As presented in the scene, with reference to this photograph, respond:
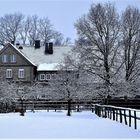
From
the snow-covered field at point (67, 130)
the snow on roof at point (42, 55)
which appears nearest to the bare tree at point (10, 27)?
the snow on roof at point (42, 55)

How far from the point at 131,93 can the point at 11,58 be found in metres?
28.0

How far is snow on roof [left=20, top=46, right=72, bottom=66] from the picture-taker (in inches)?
2936

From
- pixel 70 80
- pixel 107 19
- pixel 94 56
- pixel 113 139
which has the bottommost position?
pixel 113 139

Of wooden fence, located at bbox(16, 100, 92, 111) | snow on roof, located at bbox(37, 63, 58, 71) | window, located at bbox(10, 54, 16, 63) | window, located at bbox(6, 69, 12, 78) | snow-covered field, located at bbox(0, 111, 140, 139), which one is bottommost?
snow-covered field, located at bbox(0, 111, 140, 139)

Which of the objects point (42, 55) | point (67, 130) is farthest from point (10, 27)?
point (67, 130)

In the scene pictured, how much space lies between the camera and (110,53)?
169 ft

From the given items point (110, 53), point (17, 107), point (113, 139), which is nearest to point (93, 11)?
point (110, 53)

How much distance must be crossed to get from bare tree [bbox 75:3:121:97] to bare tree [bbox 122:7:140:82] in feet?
3.19

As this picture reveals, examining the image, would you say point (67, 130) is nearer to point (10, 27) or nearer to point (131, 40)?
point (131, 40)

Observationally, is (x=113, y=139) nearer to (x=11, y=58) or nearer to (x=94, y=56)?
(x=94, y=56)

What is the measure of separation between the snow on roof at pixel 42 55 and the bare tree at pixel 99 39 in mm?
21374

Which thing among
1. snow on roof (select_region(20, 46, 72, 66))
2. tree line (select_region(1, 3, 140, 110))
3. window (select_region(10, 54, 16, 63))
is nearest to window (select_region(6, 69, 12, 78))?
window (select_region(10, 54, 16, 63))

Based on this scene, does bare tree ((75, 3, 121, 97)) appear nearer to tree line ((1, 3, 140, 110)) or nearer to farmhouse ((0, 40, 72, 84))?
tree line ((1, 3, 140, 110))

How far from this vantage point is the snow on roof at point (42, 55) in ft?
245
